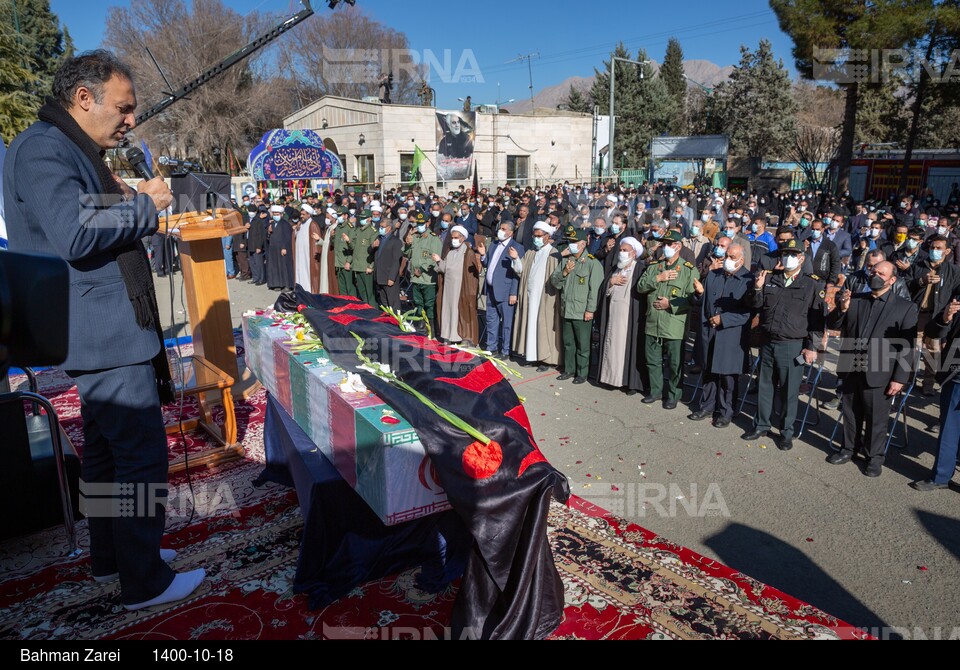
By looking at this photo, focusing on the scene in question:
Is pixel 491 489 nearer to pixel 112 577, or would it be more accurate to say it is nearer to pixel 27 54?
pixel 112 577

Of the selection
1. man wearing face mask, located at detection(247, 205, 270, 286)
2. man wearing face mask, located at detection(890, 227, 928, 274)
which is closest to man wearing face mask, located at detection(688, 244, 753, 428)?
man wearing face mask, located at detection(890, 227, 928, 274)

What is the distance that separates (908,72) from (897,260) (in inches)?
722

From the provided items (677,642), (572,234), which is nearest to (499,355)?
(572,234)

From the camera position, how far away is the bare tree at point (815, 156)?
2764 cm

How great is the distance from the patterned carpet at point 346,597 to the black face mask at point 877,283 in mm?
3027

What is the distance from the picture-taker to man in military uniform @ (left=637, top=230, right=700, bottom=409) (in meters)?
6.82

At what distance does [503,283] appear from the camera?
8.95 meters

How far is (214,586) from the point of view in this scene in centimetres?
359

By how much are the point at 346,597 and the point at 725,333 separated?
461 centimetres

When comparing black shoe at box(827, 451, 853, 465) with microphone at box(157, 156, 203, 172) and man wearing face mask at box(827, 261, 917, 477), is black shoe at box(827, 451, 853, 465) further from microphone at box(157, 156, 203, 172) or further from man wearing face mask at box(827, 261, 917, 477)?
microphone at box(157, 156, 203, 172)

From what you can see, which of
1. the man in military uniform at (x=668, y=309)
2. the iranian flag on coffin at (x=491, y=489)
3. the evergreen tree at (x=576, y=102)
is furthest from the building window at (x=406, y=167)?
the iranian flag on coffin at (x=491, y=489)

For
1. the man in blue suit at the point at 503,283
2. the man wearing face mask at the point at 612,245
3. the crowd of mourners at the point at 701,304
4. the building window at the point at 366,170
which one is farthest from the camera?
the building window at the point at 366,170

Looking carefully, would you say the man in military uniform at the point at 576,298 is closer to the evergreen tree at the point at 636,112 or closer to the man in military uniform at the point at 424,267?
the man in military uniform at the point at 424,267

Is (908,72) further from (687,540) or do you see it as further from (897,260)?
(687,540)
